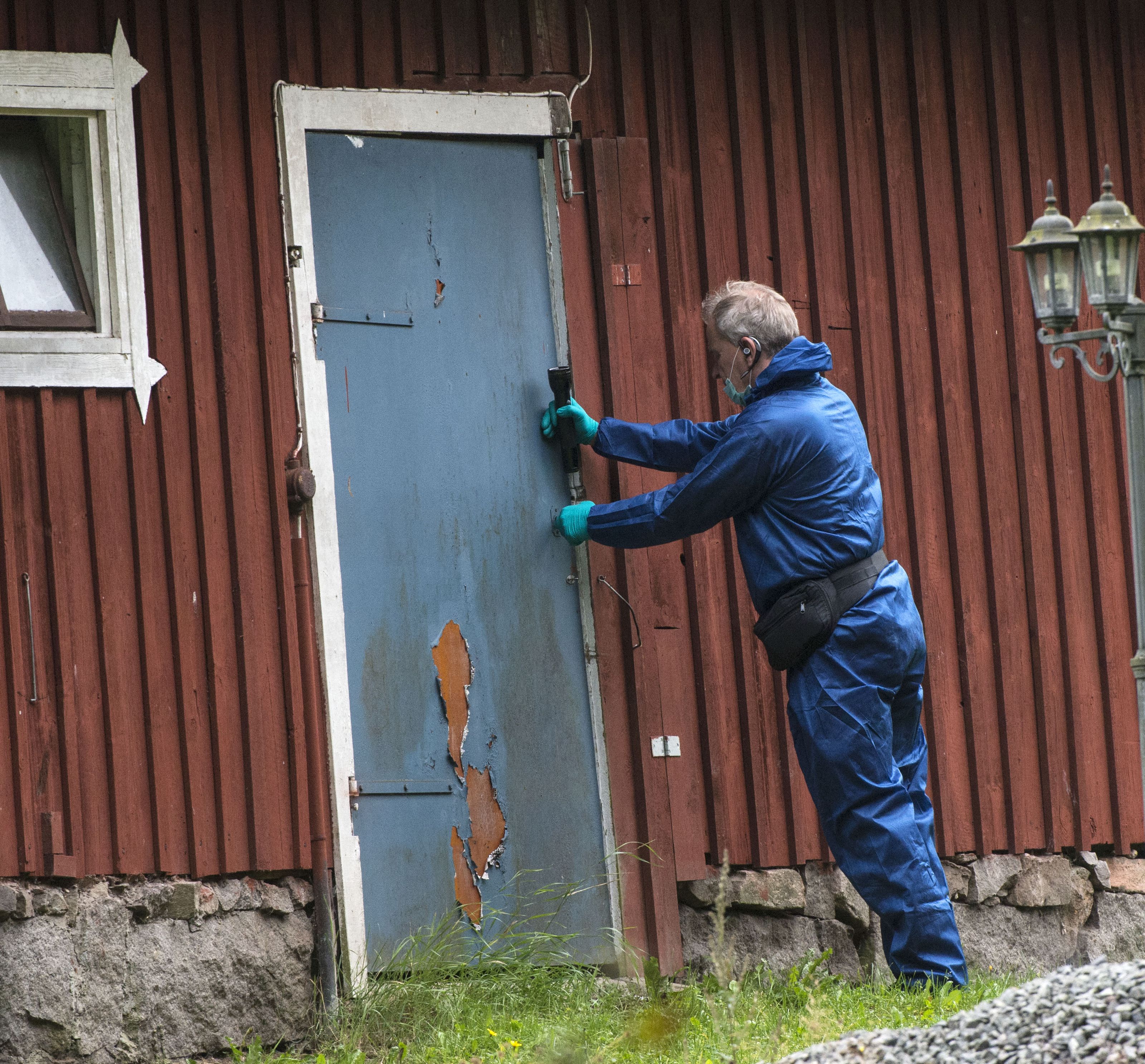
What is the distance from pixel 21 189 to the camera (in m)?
5.98

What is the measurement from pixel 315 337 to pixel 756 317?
60.9 inches

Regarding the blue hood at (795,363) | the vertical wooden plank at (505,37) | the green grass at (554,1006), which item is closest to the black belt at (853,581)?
the blue hood at (795,363)

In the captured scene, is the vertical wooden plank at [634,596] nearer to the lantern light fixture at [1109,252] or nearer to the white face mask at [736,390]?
the white face mask at [736,390]

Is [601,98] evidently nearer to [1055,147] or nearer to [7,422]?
[1055,147]

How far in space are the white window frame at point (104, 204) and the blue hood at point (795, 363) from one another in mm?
2056

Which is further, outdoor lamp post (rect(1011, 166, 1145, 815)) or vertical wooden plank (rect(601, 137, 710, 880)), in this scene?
vertical wooden plank (rect(601, 137, 710, 880))

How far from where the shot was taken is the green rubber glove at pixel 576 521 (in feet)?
20.6

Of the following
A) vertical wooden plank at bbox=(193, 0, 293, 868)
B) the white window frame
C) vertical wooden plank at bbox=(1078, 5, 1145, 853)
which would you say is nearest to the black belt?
vertical wooden plank at bbox=(1078, 5, 1145, 853)

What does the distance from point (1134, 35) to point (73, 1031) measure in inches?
225

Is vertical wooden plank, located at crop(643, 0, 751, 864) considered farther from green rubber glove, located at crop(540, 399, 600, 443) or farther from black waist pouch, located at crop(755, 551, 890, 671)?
black waist pouch, located at crop(755, 551, 890, 671)

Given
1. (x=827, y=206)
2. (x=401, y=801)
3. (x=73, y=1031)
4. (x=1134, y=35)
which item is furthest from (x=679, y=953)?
(x=1134, y=35)

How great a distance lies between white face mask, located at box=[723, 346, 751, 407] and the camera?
246 inches

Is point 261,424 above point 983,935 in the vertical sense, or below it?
above

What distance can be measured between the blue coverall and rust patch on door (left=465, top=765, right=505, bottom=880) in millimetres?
953
